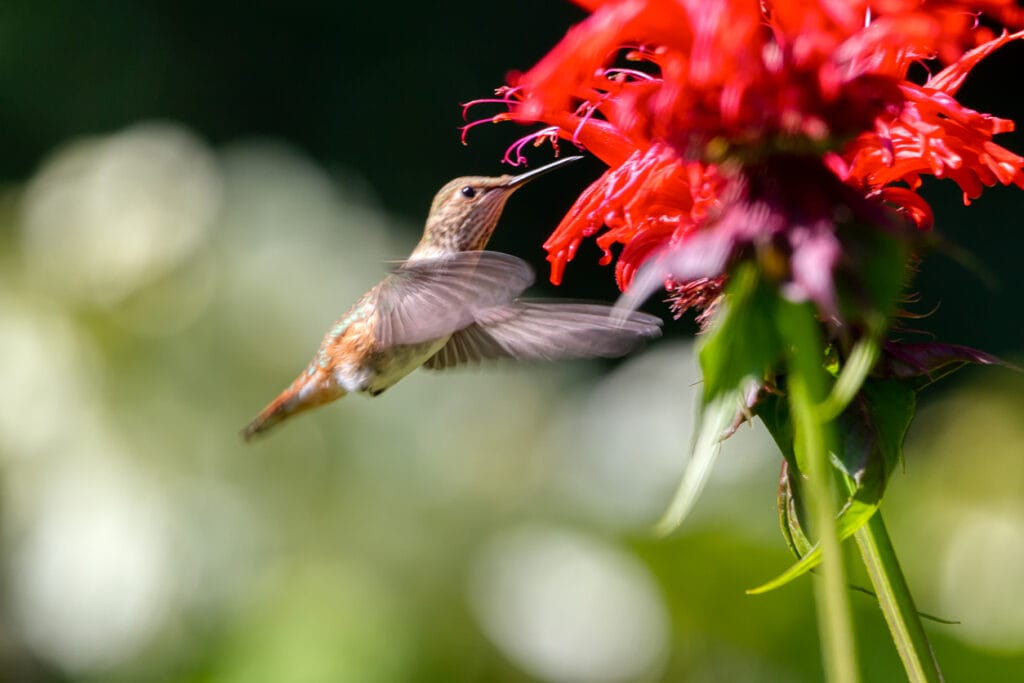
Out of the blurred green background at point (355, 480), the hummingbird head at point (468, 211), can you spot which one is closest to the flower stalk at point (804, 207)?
the hummingbird head at point (468, 211)

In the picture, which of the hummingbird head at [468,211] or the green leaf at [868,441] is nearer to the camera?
the green leaf at [868,441]

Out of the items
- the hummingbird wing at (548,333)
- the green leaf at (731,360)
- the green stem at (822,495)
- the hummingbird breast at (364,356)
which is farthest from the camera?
the hummingbird breast at (364,356)

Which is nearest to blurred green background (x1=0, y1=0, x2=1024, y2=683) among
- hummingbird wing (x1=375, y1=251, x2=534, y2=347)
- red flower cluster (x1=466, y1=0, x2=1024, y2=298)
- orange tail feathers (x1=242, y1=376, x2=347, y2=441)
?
orange tail feathers (x1=242, y1=376, x2=347, y2=441)

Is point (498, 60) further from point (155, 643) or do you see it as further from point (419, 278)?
point (419, 278)

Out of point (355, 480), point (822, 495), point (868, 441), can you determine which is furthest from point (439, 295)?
point (355, 480)

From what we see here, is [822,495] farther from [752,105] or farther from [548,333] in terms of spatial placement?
[548,333]

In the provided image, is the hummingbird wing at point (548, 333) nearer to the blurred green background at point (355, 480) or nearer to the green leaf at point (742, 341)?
the green leaf at point (742, 341)

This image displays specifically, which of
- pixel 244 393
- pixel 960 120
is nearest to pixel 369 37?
pixel 244 393
